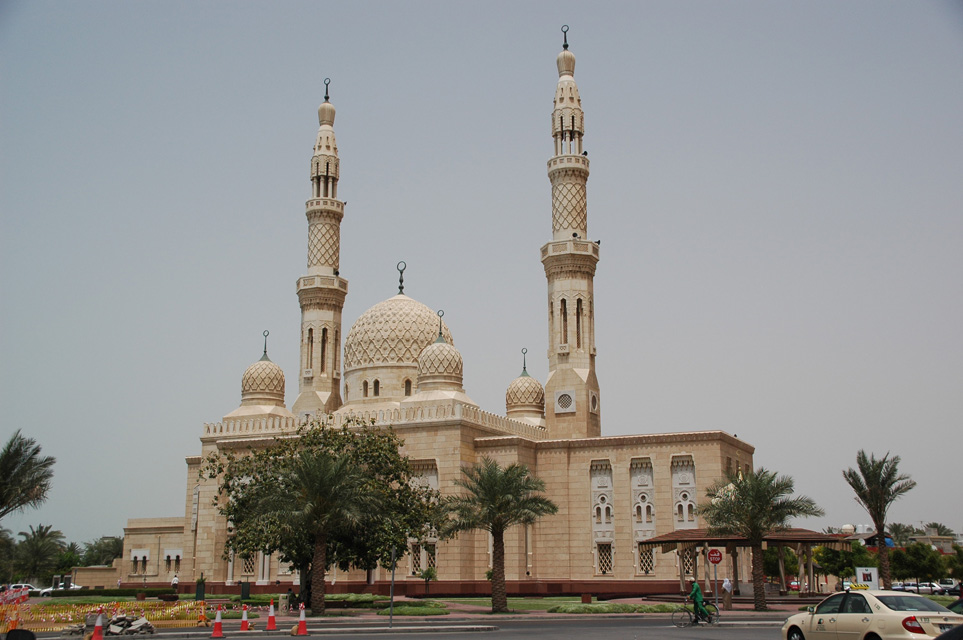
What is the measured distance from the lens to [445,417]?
1640 inches

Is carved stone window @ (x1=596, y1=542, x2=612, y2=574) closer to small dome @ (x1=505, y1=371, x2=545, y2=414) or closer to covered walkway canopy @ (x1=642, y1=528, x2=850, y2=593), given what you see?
covered walkway canopy @ (x1=642, y1=528, x2=850, y2=593)

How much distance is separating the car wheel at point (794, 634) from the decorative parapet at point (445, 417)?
25.0 meters

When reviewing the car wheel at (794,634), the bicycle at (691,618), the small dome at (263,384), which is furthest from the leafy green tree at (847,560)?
the car wheel at (794,634)

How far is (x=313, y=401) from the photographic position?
48594 mm

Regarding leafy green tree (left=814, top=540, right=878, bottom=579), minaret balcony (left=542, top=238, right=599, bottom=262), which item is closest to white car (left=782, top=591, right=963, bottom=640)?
minaret balcony (left=542, top=238, right=599, bottom=262)

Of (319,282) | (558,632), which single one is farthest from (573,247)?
(558,632)

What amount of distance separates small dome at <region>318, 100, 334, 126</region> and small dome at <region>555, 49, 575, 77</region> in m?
12.3

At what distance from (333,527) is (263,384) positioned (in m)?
19.8

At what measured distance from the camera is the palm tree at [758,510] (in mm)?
30828

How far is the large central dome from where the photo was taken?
48.8 meters

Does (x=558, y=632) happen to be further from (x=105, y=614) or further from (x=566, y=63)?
(x=566, y=63)

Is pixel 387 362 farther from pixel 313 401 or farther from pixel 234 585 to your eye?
pixel 234 585

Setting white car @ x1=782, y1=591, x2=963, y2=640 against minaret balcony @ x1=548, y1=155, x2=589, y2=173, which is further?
minaret balcony @ x1=548, y1=155, x2=589, y2=173

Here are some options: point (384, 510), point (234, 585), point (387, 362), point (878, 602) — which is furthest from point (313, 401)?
point (878, 602)
